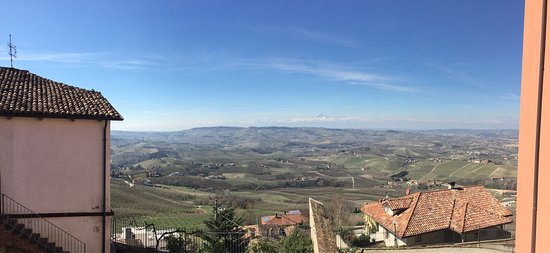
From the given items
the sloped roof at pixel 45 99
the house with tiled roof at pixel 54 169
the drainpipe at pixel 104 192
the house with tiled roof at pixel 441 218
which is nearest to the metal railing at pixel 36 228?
the house with tiled roof at pixel 54 169

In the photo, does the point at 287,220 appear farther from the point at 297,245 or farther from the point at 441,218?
the point at 297,245

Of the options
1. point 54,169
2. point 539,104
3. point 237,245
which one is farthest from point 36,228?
point 539,104

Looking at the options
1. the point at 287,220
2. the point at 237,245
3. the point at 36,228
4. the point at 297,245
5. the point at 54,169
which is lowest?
the point at 287,220

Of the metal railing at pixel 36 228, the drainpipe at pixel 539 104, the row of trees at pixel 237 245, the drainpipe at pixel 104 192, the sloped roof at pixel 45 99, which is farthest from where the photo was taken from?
the row of trees at pixel 237 245

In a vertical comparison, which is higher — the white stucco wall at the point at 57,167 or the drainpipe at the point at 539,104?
the drainpipe at the point at 539,104

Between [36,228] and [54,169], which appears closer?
[36,228]

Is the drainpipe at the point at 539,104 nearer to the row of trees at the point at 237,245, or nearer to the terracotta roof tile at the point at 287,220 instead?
the row of trees at the point at 237,245

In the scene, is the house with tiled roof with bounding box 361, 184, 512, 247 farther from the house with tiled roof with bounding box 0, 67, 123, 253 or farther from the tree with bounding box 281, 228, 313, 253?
the house with tiled roof with bounding box 0, 67, 123, 253

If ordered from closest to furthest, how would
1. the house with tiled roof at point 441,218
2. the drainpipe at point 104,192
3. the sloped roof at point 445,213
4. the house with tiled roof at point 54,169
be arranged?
the house with tiled roof at point 54,169, the drainpipe at point 104,192, the house with tiled roof at point 441,218, the sloped roof at point 445,213
